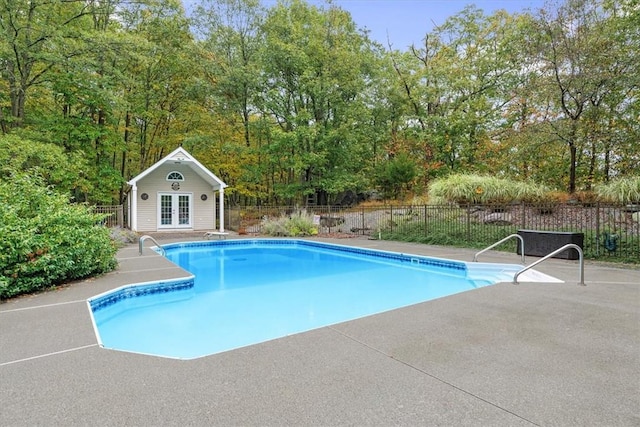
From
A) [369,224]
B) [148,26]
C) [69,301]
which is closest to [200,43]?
[148,26]

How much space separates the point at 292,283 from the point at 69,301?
436 centimetres

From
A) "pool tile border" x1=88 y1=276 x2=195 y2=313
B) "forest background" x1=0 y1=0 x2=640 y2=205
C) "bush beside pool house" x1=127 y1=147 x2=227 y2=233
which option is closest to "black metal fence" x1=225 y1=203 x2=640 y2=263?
"bush beside pool house" x1=127 y1=147 x2=227 y2=233

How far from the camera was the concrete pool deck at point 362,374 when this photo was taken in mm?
2205

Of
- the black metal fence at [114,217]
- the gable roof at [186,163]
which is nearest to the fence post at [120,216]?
the black metal fence at [114,217]

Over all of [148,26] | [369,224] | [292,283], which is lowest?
[292,283]

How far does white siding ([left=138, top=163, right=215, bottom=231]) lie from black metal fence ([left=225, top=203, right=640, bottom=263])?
1.71 metres

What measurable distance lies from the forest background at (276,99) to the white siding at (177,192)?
2808mm

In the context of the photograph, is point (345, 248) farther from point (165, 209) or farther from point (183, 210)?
point (165, 209)

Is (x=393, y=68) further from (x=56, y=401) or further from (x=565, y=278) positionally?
(x=56, y=401)

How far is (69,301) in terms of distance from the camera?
4.88m

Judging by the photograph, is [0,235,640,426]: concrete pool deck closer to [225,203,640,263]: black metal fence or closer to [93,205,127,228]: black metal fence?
[225,203,640,263]: black metal fence

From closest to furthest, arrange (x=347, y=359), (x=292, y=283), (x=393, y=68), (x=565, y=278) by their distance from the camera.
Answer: (x=347, y=359)
(x=565, y=278)
(x=292, y=283)
(x=393, y=68)

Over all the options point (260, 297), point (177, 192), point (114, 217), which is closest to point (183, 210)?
point (177, 192)

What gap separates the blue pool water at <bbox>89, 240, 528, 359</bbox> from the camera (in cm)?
472
